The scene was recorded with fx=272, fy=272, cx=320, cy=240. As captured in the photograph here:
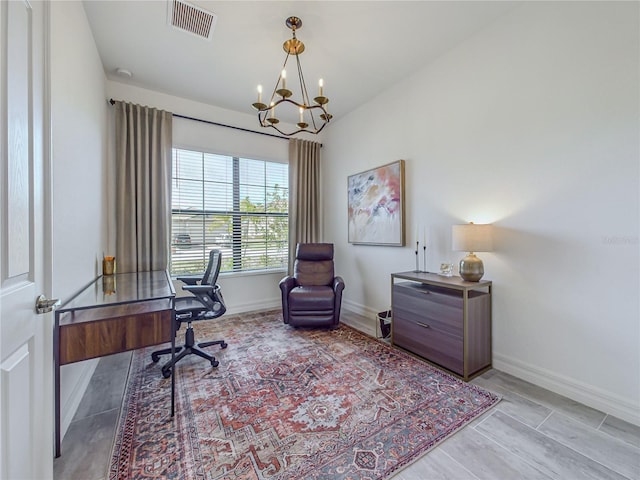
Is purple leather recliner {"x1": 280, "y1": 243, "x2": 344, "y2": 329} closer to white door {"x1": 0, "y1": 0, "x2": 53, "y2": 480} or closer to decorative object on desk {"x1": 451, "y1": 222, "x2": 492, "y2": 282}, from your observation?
decorative object on desk {"x1": 451, "y1": 222, "x2": 492, "y2": 282}

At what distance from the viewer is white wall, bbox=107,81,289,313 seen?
11.2 ft

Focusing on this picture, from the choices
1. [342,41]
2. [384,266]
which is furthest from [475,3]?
[384,266]

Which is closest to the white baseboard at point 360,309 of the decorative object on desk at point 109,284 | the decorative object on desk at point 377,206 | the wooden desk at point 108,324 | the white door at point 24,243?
the decorative object on desk at point 377,206

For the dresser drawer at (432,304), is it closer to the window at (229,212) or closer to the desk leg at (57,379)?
the window at (229,212)

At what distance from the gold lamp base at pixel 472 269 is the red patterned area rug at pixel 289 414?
0.83m

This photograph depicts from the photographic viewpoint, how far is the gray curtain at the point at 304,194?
4277 millimetres

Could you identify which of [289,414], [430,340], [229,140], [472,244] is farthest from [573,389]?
[229,140]

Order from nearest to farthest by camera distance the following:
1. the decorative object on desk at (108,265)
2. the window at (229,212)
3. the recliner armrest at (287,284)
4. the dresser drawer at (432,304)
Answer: the dresser drawer at (432,304)
the decorative object on desk at (108,265)
the recliner armrest at (287,284)
the window at (229,212)

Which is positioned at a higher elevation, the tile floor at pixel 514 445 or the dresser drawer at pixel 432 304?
the dresser drawer at pixel 432 304

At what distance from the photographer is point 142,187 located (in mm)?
3242

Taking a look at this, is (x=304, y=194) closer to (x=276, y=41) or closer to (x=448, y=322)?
(x=276, y=41)

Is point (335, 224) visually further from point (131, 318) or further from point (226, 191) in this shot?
point (131, 318)

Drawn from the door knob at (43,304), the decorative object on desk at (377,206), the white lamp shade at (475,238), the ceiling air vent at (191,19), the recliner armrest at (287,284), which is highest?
the ceiling air vent at (191,19)

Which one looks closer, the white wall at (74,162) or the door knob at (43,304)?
the door knob at (43,304)
